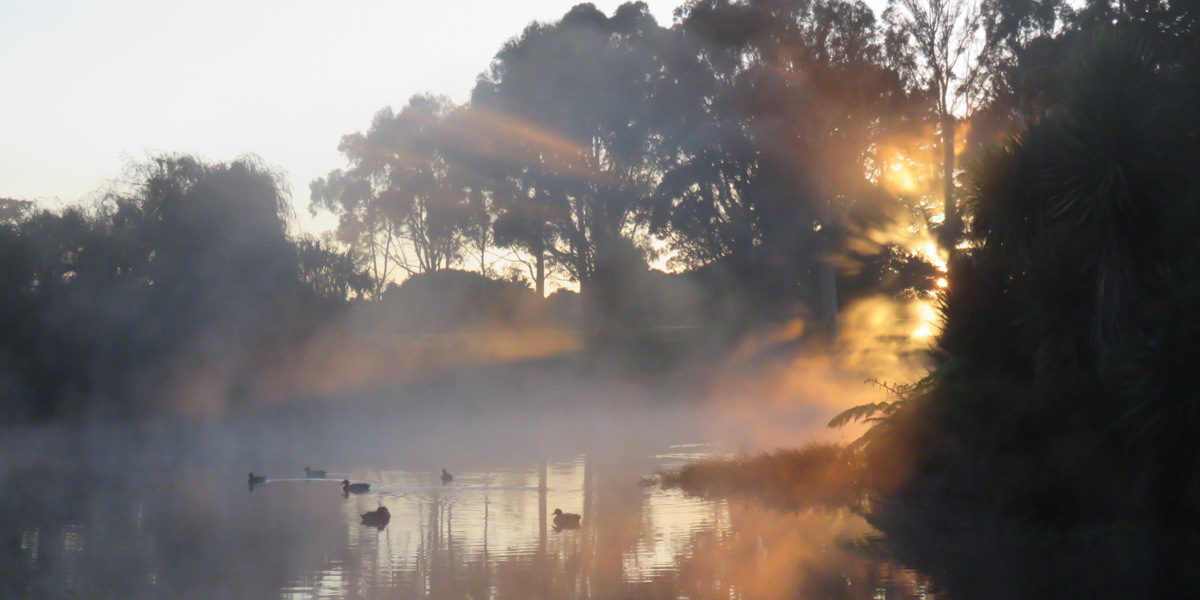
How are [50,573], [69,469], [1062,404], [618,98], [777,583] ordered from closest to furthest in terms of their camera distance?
[777,583] < [50,573] < [1062,404] < [69,469] < [618,98]

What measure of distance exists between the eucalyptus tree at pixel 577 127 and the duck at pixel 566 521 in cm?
2806

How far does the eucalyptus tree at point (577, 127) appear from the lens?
4100 cm

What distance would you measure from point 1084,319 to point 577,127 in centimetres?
3030

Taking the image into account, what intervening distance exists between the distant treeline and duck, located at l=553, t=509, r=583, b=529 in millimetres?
4097

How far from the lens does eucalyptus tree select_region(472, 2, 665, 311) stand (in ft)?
135

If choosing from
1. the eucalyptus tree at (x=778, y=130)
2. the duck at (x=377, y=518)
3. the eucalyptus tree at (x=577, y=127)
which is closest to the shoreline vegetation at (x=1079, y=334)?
the duck at (x=377, y=518)

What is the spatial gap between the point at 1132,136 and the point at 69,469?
757 inches

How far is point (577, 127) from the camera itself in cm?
4159

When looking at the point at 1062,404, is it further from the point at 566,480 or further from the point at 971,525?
the point at 566,480

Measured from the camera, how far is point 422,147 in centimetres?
4591

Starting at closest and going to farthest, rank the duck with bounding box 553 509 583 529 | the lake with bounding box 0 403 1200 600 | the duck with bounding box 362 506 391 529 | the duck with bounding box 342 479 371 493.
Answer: the lake with bounding box 0 403 1200 600, the duck with bounding box 553 509 583 529, the duck with bounding box 362 506 391 529, the duck with bounding box 342 479 371 493

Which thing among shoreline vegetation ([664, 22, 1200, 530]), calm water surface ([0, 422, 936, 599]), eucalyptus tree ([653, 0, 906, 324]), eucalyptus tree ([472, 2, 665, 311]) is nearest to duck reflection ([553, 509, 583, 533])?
calm water surface ([0, 422, 936, 599])

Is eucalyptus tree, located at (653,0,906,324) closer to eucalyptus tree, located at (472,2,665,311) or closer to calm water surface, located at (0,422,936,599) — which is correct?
eucalyptus tree, located at (472,2,665,311)

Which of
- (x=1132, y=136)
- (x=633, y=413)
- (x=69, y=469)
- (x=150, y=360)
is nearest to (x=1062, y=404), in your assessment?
(x=1132, y=136)
